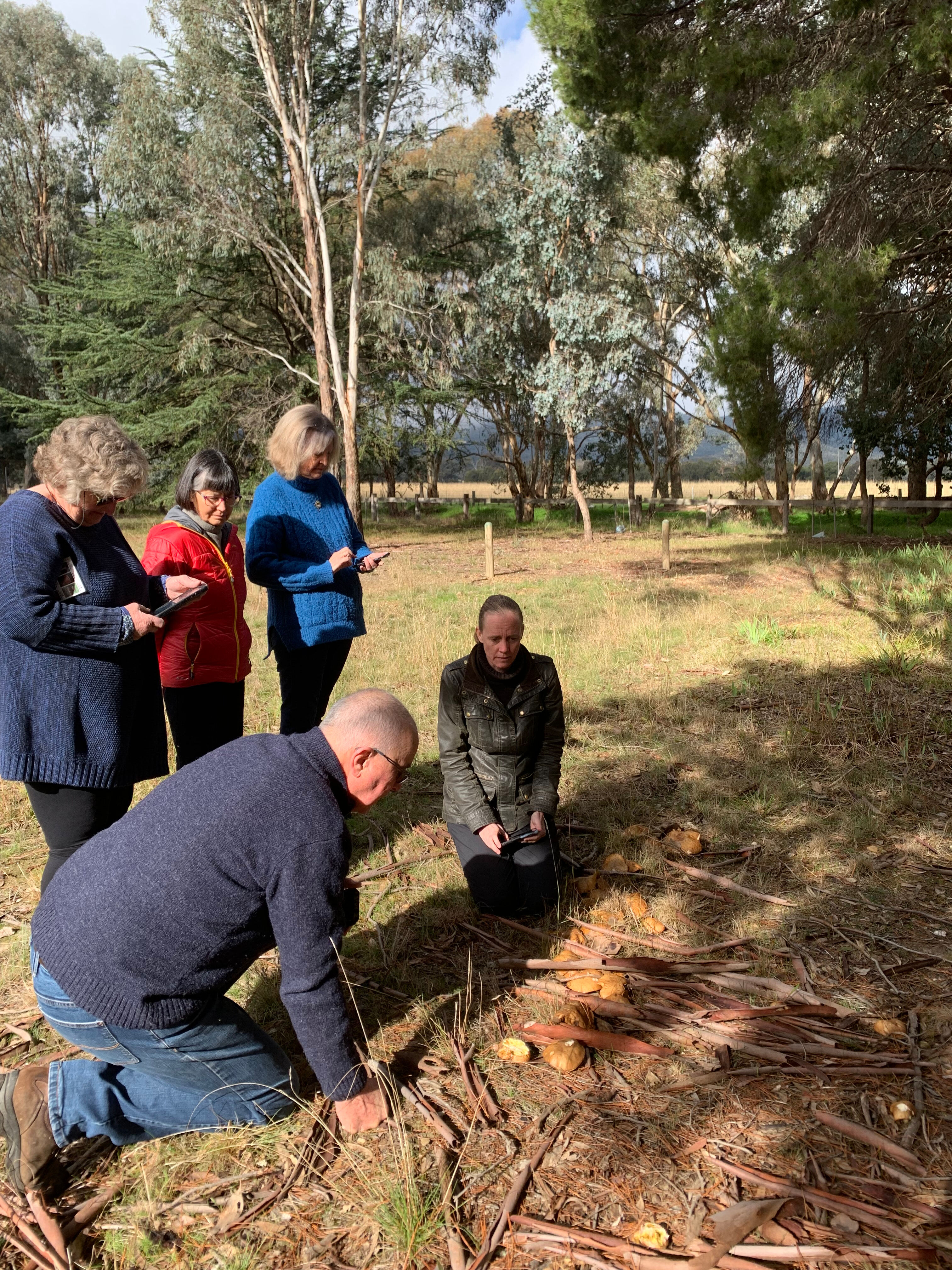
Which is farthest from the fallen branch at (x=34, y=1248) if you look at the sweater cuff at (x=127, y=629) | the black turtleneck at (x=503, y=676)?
the black turtleneck at (x=503, y=676)

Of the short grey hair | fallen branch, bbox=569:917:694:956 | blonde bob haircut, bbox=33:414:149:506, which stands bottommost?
fallen branch, bbox=569:917:694:956

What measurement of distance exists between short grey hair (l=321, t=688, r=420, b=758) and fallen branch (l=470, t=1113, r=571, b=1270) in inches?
46.0

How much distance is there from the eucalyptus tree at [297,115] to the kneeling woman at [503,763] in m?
15.5

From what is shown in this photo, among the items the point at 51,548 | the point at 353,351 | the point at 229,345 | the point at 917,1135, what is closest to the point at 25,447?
the point at 229,345

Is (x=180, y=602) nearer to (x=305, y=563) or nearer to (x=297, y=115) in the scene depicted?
(x=305, y=563)

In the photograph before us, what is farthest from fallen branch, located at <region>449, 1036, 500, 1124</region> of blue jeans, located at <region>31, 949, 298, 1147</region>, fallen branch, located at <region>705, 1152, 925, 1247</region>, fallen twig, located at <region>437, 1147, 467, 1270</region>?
fallen branch, located at <region>705, 1152, 925, 1247</region>

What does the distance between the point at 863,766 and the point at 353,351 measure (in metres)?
17.0

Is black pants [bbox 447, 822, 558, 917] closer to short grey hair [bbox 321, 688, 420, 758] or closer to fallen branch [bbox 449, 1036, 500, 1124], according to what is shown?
fallen branch [bbox 449, 1036, 500, 1124]

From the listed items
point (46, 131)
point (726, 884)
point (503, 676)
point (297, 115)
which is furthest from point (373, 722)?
point (46, 131)

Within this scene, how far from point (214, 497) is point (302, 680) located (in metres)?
1.02

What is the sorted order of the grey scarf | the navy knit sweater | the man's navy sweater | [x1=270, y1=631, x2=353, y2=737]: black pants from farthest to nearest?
Answer: [x1=270, y1=631, x2=353, y2=737]: black pants < the grey scarf < the navy knit sweater < the man's navy sweater

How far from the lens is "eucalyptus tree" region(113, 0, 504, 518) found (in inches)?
724

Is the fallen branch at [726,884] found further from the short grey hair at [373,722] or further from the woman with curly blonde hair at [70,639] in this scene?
the woman with curly blonde hair at [70,639]

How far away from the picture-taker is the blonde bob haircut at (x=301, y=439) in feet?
13.2
